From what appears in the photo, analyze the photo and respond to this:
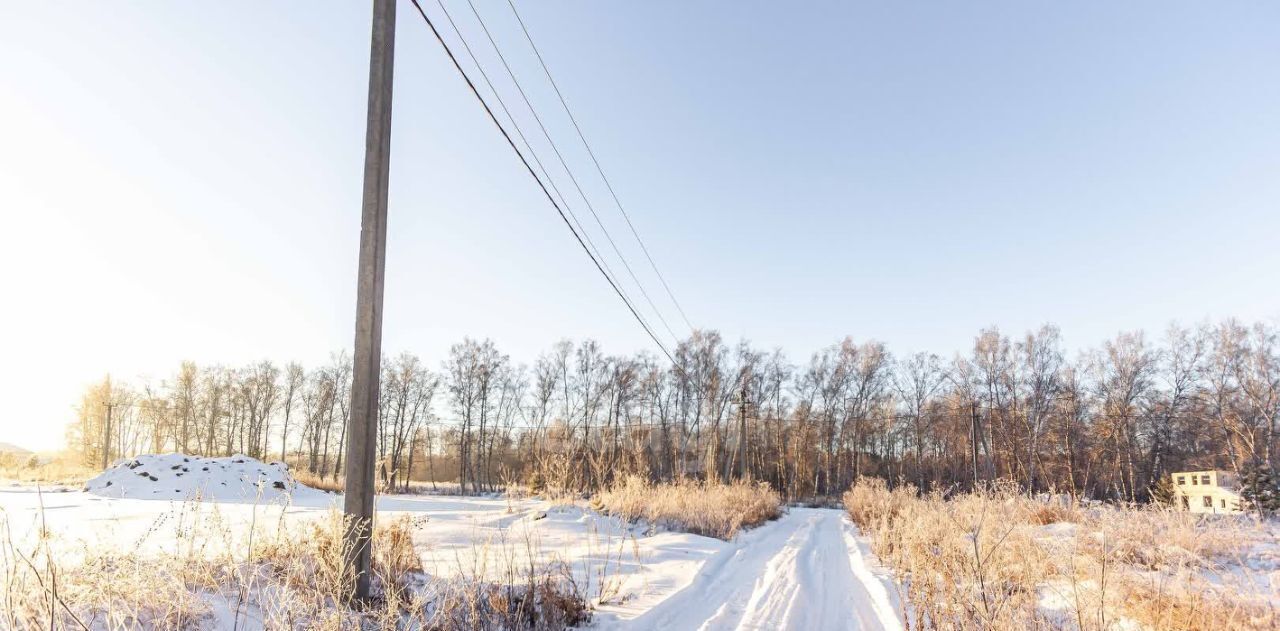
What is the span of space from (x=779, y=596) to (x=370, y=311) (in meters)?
4.93

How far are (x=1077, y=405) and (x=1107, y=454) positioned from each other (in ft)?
12.5

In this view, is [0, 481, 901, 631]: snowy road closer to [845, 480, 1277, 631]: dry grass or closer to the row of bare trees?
[845, 480, 1277, 631]: dry grass

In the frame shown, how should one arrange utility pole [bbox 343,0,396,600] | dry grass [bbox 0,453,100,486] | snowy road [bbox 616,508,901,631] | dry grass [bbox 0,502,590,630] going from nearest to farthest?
1. dry grass [bbox 0,502,590,630]
2. utility pole [bbox 343,0,396,600]
3. snowy road [bbox 616,508,901,631]
4. dry grass [bbox 0,453,100,486]

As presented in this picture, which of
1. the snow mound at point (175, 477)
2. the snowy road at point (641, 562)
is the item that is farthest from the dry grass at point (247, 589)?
the snow mound at point (175, 477)

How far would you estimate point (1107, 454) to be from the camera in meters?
36.3

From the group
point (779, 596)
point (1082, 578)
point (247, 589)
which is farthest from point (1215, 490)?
point (247, 589)

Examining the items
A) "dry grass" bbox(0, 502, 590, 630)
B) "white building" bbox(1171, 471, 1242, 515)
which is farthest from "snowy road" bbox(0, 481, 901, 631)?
"white building" bbox(1171, 471, 1242, 515)

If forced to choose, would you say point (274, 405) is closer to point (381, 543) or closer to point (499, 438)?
point (499, 438)

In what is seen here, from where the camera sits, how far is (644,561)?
7566 millimetres

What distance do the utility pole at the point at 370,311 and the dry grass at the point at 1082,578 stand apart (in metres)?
3.91

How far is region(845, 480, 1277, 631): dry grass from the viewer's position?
371 cm

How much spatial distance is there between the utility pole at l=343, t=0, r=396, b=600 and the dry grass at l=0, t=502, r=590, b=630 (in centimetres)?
16

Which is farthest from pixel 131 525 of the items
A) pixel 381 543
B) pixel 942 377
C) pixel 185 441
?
pixel 185 441

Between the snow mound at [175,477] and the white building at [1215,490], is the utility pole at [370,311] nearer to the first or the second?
the snow mound at [175,477]
